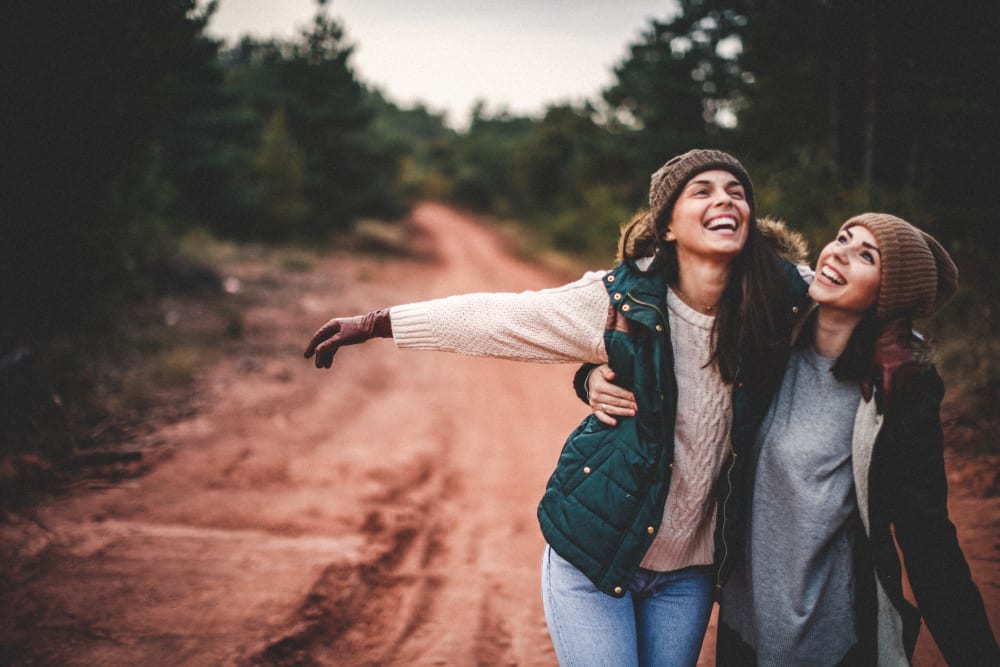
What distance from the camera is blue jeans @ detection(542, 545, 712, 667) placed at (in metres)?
1.71

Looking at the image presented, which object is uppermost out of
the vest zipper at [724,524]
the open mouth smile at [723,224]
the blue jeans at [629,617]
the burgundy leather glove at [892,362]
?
the open mouth smile at [723,224]

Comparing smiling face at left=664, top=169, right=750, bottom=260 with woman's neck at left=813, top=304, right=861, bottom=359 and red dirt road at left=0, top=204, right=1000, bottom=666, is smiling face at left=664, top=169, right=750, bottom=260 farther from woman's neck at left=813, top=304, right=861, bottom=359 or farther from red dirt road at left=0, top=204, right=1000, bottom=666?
red dirt road at left=0, top=204, right=1000, bottom=666

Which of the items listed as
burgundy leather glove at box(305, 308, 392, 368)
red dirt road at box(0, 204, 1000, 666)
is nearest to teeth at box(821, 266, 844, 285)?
burgundy leather glove at box(305, 308, 392, 368)

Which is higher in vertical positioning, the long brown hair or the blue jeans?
the long brown hair

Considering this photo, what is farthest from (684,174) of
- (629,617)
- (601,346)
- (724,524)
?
(629,617)

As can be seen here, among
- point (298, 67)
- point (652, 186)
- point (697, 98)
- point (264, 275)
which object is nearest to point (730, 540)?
point (652, 186)

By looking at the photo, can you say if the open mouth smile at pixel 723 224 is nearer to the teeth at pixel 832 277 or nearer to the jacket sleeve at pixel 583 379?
the teeth at pixel 832 277

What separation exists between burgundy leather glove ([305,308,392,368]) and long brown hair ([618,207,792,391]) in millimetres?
867

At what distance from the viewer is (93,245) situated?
281 inches

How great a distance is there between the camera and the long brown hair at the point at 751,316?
5.71 ft

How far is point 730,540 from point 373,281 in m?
13.9

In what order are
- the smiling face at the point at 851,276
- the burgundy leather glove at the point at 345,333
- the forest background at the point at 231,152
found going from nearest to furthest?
the smiling face at the point at 851,276 < the burgundy leather glove at the point at 345,333 < the forest background at the point at 231,152

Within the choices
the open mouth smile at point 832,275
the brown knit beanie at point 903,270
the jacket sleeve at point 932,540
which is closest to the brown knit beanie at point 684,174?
the open mouth smile at point 832,275

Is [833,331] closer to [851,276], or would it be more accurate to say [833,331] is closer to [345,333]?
[851,276]
